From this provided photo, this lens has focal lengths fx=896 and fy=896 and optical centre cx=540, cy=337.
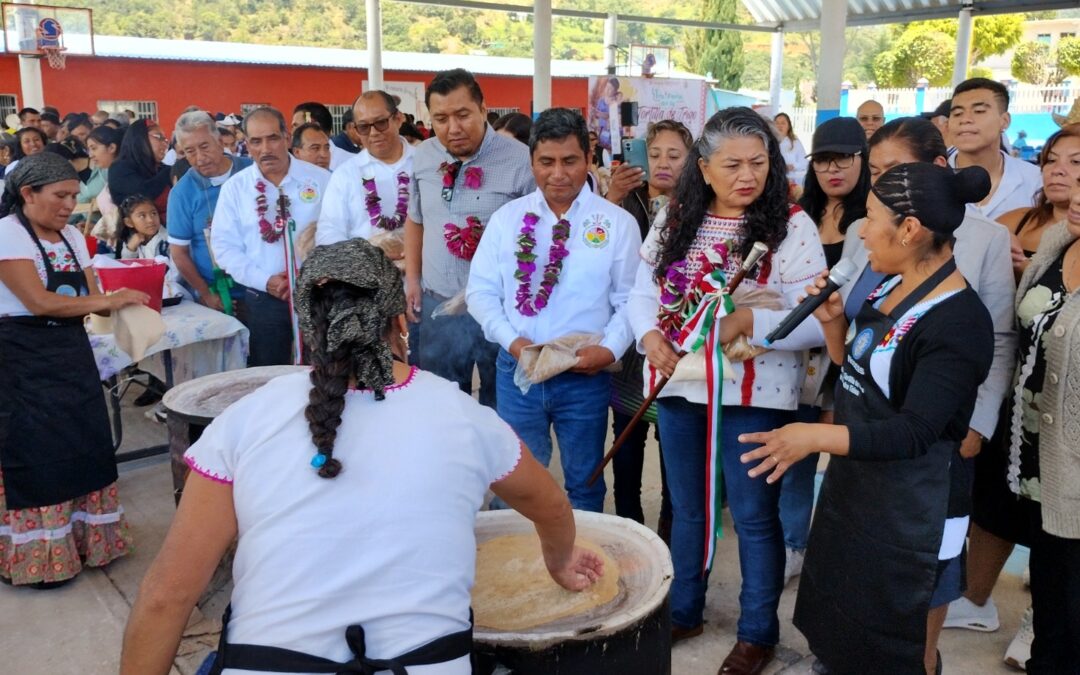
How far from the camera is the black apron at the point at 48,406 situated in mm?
3420

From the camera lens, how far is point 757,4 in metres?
20.4

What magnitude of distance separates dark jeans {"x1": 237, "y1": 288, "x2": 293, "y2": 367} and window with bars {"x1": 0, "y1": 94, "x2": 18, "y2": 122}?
18555 millimetres

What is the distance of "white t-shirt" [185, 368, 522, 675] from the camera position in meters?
1.54

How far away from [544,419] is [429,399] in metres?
1.61

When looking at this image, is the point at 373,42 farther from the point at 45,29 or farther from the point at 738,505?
the point at 738,505

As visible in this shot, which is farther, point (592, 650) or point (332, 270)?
point (592, 650)

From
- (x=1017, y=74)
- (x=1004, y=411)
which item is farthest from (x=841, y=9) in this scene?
(x=1017, y=74)

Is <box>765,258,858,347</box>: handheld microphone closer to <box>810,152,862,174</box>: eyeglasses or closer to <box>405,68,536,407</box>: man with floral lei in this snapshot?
<box>810,152,862,174</box>: eyeglasses

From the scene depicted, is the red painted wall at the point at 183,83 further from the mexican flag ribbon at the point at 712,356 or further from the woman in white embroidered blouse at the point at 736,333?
the mexican flag ribbon at the point at 712,356

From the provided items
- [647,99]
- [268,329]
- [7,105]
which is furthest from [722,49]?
[268,329]

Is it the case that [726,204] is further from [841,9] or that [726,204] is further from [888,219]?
[841,9]

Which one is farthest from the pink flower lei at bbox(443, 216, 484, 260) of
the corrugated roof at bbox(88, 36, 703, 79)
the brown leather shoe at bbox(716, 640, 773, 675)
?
the corrugated roof at bbox(88, 36, 703, 79)

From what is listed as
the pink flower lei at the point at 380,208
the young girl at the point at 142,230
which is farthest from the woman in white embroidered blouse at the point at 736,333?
the young girl at the point at 142,230

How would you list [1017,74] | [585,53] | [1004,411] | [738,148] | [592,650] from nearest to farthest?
[592,650] < [738,148] < [1004,411] < [1017,74] < [585,53]
